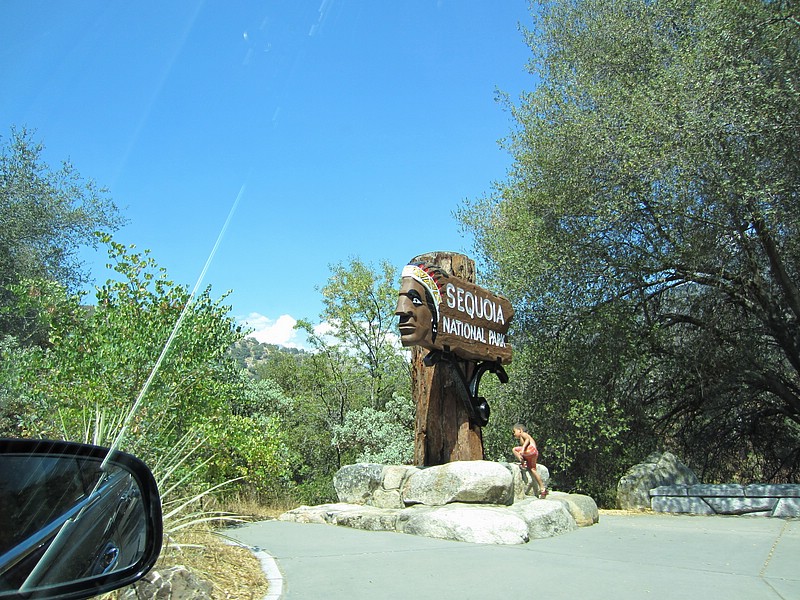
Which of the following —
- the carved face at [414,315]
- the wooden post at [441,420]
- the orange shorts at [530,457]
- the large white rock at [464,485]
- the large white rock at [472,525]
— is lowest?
the large white rock at [472,525]

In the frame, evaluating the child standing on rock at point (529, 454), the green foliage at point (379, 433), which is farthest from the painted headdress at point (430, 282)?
the green foliage at point (379, 433)

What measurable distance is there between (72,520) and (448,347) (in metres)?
8.46

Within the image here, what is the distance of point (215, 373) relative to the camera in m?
9.71

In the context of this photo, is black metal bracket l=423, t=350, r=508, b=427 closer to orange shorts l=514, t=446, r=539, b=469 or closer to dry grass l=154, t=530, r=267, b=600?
orange shorts l=514, t=446, r=539, b=469

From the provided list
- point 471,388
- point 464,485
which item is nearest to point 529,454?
point 471,388

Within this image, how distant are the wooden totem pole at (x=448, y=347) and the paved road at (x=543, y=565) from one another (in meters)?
2.41

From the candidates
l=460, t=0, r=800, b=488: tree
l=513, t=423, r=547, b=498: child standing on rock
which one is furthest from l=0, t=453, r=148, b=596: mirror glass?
l=460, t=0, r=800, b=488: tree

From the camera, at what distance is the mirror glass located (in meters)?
1.57

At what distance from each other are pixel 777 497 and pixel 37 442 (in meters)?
12.4

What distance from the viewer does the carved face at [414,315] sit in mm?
9562

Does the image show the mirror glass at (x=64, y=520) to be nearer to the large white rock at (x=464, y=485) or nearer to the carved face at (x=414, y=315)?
the carved face at (x=414, y=315)

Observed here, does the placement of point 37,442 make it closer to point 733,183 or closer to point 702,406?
point 733,183

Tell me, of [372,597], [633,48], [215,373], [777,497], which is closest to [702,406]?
[777,497]

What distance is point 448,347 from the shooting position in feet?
33.2
